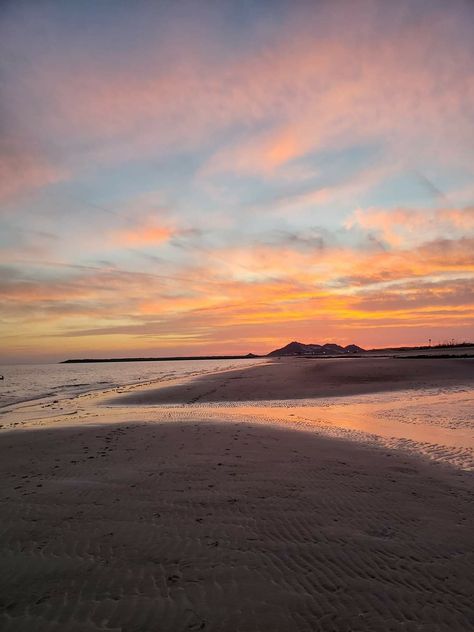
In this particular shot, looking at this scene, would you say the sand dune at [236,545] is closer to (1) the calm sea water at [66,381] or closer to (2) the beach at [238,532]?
(2) the beach at [238,532]

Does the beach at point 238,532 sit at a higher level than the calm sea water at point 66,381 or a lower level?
higher

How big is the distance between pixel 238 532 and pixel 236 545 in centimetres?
43

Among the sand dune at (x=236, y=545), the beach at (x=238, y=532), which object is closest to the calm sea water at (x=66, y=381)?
the beach at (x=238, y=532)

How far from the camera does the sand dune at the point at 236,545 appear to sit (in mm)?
4793

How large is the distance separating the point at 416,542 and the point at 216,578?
10.7 feet

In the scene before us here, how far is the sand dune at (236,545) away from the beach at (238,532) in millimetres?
24

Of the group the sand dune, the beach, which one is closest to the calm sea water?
the beach

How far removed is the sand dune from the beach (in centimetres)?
2

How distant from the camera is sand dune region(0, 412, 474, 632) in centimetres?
479

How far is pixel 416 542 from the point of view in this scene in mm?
6449

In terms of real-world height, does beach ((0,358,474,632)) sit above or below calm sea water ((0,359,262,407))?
above

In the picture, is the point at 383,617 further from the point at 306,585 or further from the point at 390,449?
the point at 390,449

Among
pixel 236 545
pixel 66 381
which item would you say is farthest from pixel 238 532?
pixel 66 381

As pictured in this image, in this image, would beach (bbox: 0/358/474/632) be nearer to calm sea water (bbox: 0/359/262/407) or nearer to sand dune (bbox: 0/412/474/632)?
sand dune (bbox: 0/412/474/632)
